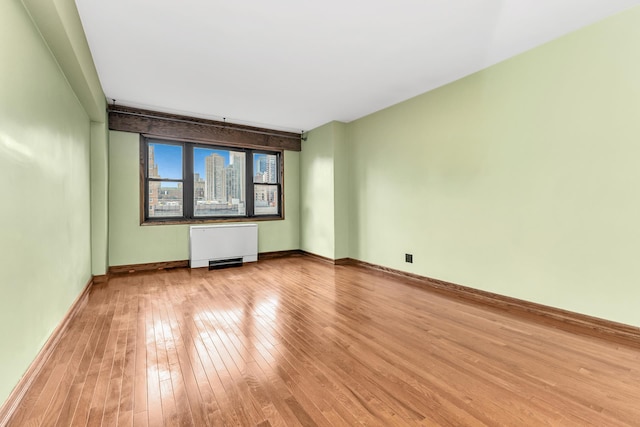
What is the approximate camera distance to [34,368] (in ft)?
6.07

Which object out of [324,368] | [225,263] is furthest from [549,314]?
[225,263]

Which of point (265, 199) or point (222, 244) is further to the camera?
point (265, 199)

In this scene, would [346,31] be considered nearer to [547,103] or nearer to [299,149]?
[547,103]

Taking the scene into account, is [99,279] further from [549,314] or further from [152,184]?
[549,314]

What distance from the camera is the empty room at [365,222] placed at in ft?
5.40

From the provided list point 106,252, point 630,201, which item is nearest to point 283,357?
point 630,201

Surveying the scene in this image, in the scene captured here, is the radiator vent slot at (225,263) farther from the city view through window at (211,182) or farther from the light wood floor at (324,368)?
the light wood floor at (324,368)

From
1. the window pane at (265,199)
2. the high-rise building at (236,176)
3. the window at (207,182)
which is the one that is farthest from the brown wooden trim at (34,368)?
the window pane at (265,199)

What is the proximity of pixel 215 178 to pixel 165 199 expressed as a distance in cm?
92

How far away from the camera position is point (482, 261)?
3.32 meters

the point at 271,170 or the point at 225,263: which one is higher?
the point at 271,170

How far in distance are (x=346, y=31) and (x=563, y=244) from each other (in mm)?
2770

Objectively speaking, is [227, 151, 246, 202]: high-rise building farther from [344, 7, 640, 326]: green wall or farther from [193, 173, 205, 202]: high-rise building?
[344, 7, 640, 326]: green wall

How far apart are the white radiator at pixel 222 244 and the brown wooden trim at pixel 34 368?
2.01 metres
